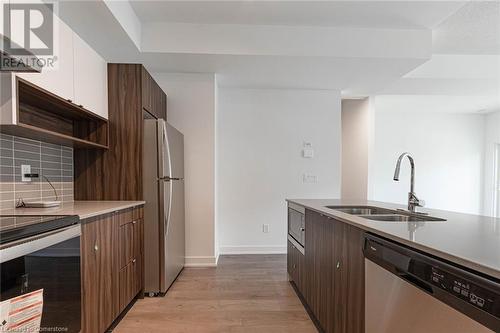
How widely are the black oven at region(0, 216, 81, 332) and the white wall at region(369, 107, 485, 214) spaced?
5.91 m

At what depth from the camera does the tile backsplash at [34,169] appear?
184 centimetres

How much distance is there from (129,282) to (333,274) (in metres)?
1.66

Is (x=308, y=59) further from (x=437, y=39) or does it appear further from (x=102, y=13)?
(x=102, y=13)

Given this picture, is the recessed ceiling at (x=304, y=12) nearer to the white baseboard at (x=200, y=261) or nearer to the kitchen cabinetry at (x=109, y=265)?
Answer: the kitchen cabinetry at (x=109, y=265)

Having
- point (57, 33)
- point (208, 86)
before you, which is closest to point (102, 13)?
point (57, 33)

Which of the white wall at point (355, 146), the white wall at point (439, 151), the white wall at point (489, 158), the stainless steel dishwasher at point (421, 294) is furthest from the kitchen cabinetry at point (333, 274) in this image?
the white wall at point (489, 158)

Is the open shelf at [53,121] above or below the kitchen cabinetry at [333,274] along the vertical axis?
above

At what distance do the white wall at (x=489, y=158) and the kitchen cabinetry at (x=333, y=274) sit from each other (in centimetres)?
613

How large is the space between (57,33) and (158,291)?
2269 mm

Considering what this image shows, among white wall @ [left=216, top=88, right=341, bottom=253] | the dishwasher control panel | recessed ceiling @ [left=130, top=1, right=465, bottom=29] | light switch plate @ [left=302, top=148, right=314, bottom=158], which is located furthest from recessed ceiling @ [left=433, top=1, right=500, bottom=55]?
the dishwasher control panel

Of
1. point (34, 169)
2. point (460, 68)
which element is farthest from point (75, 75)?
point (460, 68)

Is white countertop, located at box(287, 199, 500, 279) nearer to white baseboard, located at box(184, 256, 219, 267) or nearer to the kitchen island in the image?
the kitchen island

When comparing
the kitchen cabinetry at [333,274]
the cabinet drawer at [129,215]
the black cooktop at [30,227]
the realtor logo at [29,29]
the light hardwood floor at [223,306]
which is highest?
the realtor logo at [29,29]

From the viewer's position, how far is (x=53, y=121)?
2.34 metres
